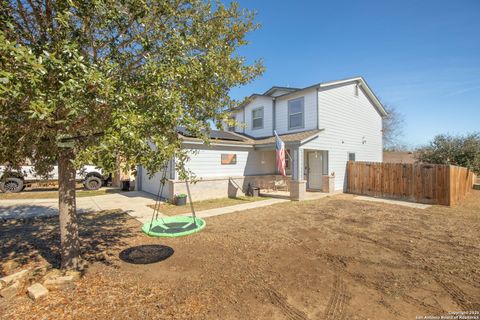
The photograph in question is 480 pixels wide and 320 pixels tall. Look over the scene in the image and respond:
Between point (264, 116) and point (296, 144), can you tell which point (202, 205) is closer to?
point (296, 144)

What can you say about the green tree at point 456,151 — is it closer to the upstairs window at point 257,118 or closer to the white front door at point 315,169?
the white front door at point 315,169

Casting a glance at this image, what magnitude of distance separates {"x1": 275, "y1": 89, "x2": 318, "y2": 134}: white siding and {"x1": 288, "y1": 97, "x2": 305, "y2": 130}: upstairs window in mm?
215

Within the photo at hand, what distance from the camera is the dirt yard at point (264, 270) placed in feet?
11.5

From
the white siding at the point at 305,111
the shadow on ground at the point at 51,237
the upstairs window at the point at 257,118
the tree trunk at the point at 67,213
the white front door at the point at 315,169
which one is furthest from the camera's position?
the upstairs window at the point at 257,118

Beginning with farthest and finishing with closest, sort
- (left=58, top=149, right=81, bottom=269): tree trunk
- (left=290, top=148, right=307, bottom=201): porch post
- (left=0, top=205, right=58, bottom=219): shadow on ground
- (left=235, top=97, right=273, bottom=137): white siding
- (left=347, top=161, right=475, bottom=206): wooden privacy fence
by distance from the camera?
1. (left=235, top=97, right=273, bottom=137): white siding
2. (left=290, top=148, right=307, bottom=201): porch post
3. (left=347, top=161, right=475, bottom=206): wooden privacy fence
4. (left=0, top=205, right=58, bottom=219): shadow on ground
5. (left=58, top=149, right=81, bottom=269): tree trunk

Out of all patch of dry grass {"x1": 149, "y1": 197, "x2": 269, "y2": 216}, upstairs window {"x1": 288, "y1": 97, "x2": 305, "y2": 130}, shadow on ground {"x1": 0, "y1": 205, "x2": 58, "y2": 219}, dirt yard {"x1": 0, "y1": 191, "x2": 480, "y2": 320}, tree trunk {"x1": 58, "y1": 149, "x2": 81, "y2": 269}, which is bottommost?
dirt yard {"x1": 0, "y1": 191, "x2": 480, "y2": 320}

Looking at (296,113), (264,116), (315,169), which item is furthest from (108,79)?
(264,116)

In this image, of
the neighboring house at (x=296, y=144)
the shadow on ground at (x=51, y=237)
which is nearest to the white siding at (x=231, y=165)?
the neighboring house at (x=296, y=144)

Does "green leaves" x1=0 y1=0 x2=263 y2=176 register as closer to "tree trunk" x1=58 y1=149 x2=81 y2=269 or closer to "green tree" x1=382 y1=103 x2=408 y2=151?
"tree trunk" x1=58 y1=149 x2=81 y2=269

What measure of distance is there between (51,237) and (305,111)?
43.9ft

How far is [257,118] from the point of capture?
17922mm

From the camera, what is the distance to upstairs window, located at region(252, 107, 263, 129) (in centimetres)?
1764

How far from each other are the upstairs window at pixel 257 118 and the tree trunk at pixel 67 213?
14188mm

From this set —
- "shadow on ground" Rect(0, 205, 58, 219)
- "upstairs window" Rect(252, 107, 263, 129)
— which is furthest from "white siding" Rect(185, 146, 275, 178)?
"shadow on ground" Rect(0, 205, 58, 219)
